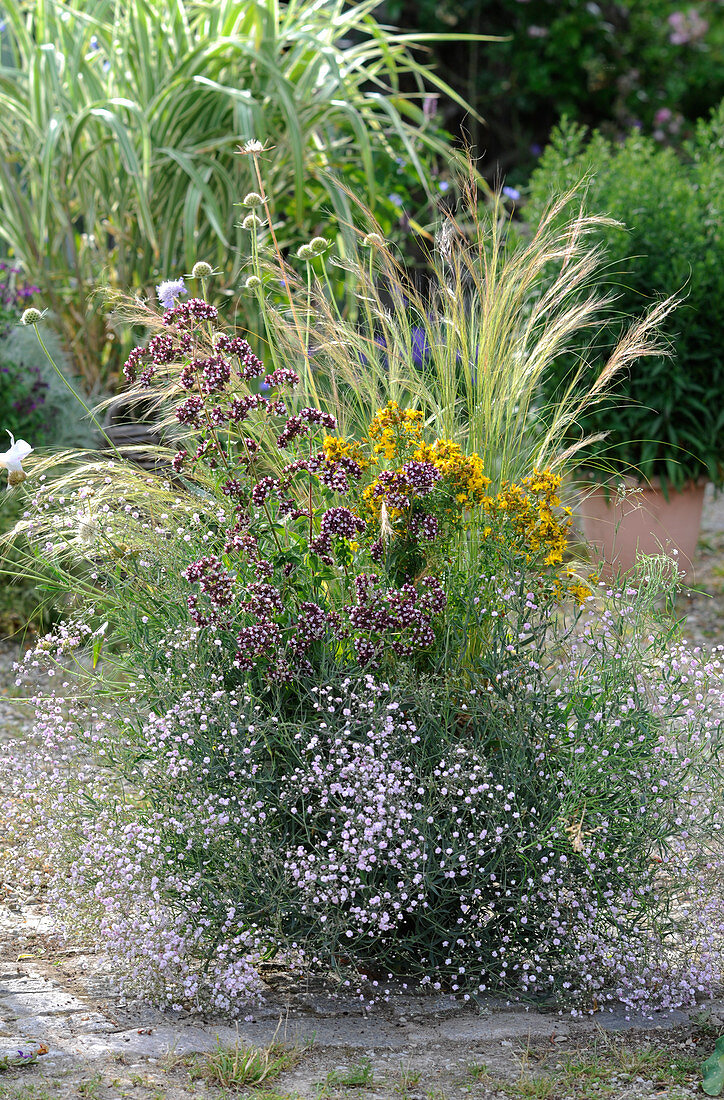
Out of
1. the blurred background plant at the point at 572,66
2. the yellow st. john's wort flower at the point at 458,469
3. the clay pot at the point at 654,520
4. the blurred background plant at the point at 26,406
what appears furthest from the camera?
the blurred background plant at the point at 572,66

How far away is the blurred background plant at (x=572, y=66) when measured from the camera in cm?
882

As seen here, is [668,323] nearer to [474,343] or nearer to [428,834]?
[474,343]

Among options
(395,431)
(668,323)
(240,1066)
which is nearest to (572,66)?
(668,323)

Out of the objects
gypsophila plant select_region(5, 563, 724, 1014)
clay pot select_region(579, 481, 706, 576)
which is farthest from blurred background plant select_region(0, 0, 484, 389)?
gypsophila plant select_region(5, 563, 724, 1014)

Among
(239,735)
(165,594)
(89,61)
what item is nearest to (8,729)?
(165,594)

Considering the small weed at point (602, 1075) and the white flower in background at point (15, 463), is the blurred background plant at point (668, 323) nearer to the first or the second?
the white flower in background at point (15, 463)

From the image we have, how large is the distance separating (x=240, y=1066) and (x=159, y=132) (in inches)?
132

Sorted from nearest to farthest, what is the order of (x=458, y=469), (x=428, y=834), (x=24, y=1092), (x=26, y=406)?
(x=24, y=1092) < (x=428, y=834) < (x=458, y=469) < (x=26, y=406)

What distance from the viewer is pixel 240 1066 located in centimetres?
178

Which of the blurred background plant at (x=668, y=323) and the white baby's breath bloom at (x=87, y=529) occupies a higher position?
the blurred background plant at (x=668, y=323)

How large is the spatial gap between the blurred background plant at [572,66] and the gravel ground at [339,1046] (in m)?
7.76

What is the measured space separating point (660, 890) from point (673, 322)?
2658mm

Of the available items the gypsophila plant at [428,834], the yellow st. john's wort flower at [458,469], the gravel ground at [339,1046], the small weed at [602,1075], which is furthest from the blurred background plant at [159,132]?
the small weed at [602,1075]

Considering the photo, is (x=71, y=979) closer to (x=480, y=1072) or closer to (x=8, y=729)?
(x=480, y=1072)
